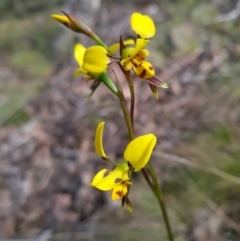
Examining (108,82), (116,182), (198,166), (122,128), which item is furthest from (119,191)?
(122,128)

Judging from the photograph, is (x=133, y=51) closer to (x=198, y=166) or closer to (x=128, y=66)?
(x=128, y=66)

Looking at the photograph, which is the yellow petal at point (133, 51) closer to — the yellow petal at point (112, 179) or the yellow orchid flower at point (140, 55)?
the yellow orchid flower at point (140, 55)

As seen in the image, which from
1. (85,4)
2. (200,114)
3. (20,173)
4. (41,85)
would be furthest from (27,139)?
(85,4)

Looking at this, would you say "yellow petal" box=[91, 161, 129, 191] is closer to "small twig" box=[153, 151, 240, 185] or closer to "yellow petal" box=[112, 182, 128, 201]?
"yellow petal" box=[112, 182, 128, 201]

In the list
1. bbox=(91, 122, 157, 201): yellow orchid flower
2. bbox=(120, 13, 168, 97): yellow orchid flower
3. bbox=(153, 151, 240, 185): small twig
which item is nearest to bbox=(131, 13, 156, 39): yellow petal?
bbox=(120, 13, 168, 97): yellow orchid flower

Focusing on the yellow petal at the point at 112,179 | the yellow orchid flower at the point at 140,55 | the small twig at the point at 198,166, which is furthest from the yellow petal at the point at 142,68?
the small twig at the point at 198,166

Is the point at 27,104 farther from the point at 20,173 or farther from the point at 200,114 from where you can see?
the point at 200,114
